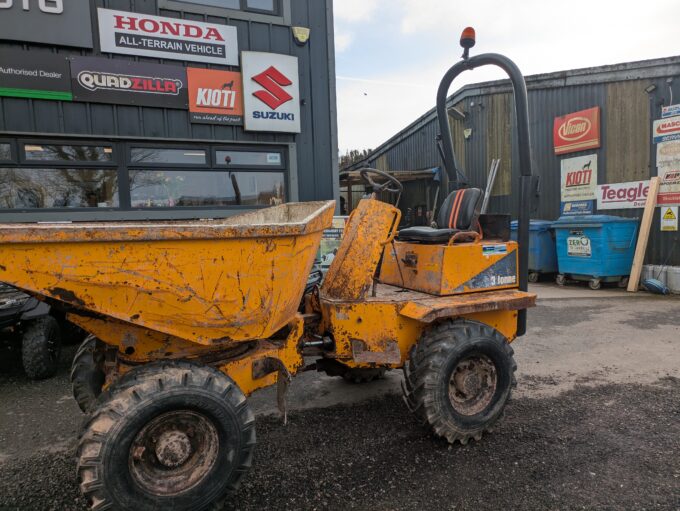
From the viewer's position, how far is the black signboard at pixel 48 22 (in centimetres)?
620

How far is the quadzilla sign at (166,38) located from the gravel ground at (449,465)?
585 cm

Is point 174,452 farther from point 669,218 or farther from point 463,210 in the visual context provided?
point 669,218

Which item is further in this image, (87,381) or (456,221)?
(456,221)

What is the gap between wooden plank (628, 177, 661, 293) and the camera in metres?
8.76

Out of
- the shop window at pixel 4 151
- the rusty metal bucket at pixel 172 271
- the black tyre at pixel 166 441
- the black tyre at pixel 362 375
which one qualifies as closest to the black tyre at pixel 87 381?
the black tyre at pixel 166 441

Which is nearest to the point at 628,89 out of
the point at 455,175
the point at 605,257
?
the point at 605,257

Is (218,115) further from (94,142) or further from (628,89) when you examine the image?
(628,89)

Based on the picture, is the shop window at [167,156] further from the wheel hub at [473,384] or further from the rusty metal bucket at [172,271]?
the wheel hub at [473,384]

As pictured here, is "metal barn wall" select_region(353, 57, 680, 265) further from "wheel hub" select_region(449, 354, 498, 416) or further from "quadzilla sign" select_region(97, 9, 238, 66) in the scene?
"wheel hub" select_region(449, 354, 498, 416)

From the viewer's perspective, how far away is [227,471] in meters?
2.37

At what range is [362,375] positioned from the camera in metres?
4.30

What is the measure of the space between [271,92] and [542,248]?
691cm

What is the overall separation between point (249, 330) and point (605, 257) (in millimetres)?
8659

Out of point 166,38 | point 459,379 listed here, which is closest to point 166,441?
point 459,379
